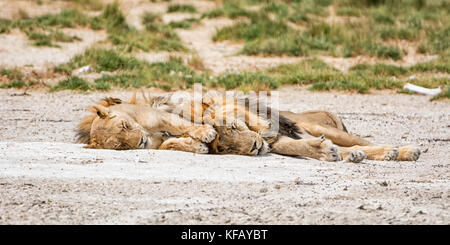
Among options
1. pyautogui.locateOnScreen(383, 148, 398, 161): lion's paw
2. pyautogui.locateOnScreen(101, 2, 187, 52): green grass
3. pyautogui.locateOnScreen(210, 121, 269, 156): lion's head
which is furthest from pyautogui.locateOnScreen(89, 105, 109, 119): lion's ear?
pyautogui.locateOnScreen(101, 2, 187, 52): green grass

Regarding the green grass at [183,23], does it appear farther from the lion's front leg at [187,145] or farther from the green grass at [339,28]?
the lion's front leg at [187,145]

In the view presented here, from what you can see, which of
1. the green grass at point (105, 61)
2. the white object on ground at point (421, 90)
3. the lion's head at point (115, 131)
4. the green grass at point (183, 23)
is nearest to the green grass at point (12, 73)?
the green grass at point (105, 61)

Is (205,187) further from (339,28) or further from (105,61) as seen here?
(339,28)

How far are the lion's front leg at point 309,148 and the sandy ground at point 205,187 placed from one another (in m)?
0.13

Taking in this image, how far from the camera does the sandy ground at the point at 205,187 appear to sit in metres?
4.65

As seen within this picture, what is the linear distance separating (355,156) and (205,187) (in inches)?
79.4

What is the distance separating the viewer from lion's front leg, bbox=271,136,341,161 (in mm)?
6984

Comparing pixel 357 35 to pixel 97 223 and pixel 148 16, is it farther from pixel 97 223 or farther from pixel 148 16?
pixel 97 223

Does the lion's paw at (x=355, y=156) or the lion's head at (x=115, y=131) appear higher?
the lion's head at (x=115, y=131)

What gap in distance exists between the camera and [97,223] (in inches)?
176

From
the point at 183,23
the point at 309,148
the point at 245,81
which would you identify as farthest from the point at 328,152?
the point at 183,23

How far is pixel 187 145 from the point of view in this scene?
272 inches

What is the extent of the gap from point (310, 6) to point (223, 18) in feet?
10.3
